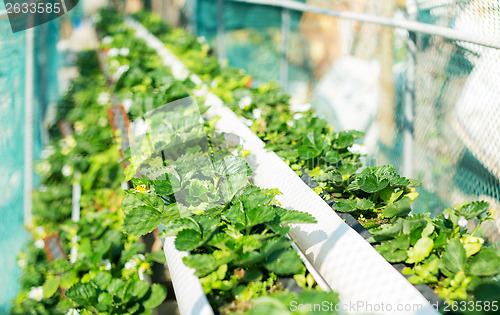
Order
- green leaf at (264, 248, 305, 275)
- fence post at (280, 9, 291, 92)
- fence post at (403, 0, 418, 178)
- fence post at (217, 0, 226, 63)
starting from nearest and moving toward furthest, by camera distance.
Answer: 1. green leaf at (264, 248, 305, 275)
2. fence post at (403, 0, 418, 178)
3. fence post at (280, 9, 291, 92)
4. fence post at (217, 0, 226, 63)

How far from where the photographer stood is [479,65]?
209 cm

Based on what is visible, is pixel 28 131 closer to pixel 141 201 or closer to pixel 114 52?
pixel 114 52

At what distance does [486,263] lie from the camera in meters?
1.27

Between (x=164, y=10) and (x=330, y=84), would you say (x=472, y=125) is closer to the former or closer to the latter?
(x=330, y=84)

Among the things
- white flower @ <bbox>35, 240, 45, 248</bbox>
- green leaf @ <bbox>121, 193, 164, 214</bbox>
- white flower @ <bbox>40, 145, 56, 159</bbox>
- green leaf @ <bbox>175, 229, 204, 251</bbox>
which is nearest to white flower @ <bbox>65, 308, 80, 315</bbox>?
green leaf @ <bbox>121, 193, 164, 214</bbox>

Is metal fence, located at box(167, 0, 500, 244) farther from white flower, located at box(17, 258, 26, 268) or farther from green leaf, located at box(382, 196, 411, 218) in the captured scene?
white flower, located at box(17, 258, 26, 268)

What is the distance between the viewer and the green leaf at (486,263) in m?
1.24

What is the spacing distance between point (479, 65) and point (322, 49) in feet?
7.49

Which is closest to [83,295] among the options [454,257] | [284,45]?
[454,257]

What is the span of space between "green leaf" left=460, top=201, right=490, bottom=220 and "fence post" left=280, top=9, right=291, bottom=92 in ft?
10.2

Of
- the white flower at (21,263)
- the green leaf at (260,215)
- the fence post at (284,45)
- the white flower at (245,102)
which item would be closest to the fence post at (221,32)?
the fence post at (284,45)

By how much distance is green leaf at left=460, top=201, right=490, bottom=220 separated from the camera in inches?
56.0

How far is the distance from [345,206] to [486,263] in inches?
22.0

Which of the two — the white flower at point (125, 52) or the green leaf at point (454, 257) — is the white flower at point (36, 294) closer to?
the green leaf at point (454, 257)
